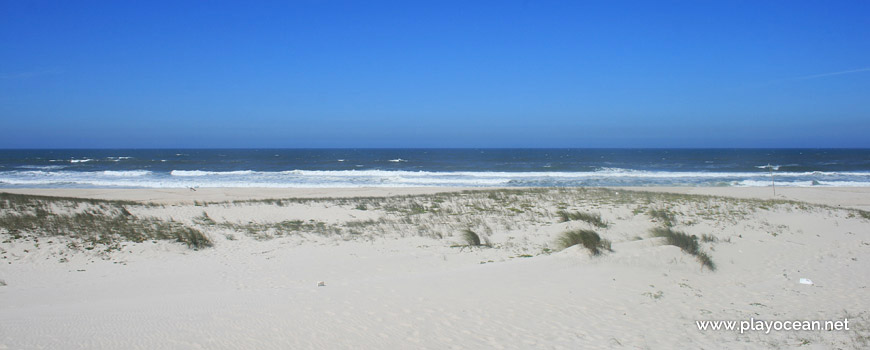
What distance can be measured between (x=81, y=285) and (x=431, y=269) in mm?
5638

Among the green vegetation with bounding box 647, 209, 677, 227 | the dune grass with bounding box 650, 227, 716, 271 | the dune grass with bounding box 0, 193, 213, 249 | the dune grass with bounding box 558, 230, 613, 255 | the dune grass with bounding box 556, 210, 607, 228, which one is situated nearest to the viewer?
the dune grass with bounding box 650, 227, 716, 271

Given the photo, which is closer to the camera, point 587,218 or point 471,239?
point 471,239

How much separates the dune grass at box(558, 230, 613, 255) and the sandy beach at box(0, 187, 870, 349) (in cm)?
7

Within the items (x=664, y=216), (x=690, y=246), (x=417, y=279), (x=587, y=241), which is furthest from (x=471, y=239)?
(x=664, y=216)

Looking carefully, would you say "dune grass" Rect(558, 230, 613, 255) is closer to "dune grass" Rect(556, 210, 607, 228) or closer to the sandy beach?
the sandy beach

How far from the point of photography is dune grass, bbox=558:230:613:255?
942 centimetres

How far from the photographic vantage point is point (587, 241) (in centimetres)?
965

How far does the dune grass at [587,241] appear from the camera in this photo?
9.42 meters

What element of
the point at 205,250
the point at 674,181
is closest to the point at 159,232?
the point at 205,250

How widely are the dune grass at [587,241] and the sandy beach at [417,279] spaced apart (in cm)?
7

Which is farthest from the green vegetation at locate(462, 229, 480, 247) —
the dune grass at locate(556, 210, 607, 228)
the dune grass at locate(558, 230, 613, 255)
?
the dune grass at locate(556, 210, 607, 228)

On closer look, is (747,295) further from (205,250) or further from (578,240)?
(205,250)

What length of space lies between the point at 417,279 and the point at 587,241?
3.68 metres

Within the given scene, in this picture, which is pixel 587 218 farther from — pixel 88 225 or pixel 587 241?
pixel 88 225
